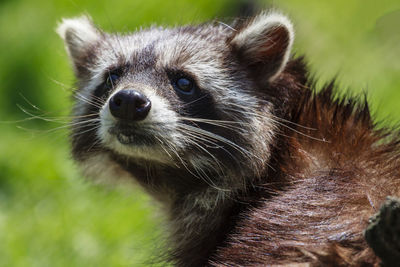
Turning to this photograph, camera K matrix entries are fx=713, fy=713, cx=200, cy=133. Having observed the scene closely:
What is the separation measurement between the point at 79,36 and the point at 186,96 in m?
1.50

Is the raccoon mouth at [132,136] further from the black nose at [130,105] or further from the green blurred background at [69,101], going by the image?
the green blurred background at [69,101]

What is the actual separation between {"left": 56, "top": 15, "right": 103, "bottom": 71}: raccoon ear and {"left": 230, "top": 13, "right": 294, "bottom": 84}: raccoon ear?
54.8 inches

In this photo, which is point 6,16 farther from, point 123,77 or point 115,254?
point 123,77

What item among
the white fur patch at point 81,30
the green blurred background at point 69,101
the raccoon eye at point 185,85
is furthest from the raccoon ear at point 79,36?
the raccoon eye at point 185,85

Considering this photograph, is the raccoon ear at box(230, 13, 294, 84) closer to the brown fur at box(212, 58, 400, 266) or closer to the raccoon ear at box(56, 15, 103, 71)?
the brown fur at box(212, 58, 400, 266)

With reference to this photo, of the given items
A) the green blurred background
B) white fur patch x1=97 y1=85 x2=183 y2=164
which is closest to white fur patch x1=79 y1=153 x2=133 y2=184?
the green blurred background

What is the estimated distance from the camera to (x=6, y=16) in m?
10.0

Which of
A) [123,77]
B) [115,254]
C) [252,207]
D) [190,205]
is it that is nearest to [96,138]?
[123,77]

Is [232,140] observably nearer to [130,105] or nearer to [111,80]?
[130,105]

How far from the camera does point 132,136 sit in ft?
17.2

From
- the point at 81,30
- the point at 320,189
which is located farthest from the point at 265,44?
the point at 81,30

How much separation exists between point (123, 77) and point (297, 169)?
1.52 metres

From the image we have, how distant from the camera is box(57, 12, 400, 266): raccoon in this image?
4738 millimetres

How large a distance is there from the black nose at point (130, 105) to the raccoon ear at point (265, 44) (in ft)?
3.31
